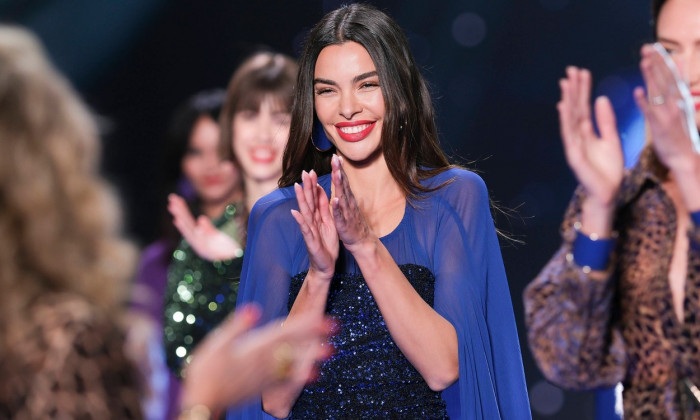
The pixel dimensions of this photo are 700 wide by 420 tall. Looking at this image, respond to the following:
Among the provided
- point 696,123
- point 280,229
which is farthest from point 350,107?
point 696,123

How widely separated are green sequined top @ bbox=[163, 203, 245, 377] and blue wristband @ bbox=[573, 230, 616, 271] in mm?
2418

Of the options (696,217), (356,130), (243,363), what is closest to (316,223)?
(356,130)

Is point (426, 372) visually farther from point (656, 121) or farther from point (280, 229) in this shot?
point (656, 121)

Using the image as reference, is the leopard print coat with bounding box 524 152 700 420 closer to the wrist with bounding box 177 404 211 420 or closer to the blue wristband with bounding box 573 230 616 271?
the blue wristband with bounding box 573 230 616 271

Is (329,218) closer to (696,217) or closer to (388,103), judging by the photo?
(388,103)

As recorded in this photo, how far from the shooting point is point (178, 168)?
15.6 ft

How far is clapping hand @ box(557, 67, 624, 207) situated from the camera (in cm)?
171

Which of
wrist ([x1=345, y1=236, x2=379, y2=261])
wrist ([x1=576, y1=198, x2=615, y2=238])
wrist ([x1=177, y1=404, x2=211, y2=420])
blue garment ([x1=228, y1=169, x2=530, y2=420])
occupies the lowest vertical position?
blue garment ([x1=228, y1=169, x2=530, y2=420])

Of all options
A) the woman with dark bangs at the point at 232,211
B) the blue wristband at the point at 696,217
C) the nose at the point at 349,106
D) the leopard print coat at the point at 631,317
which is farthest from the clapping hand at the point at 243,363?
the woman with dark bangs at the point at 232,211

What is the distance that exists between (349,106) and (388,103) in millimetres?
114

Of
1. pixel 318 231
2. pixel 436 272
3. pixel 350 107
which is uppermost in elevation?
pixel 350 107

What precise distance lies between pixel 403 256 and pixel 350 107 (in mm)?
439

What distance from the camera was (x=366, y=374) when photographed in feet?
8.64

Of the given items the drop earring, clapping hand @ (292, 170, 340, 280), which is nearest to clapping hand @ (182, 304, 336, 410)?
clapping hand @ (292, 170, 340, 280)
